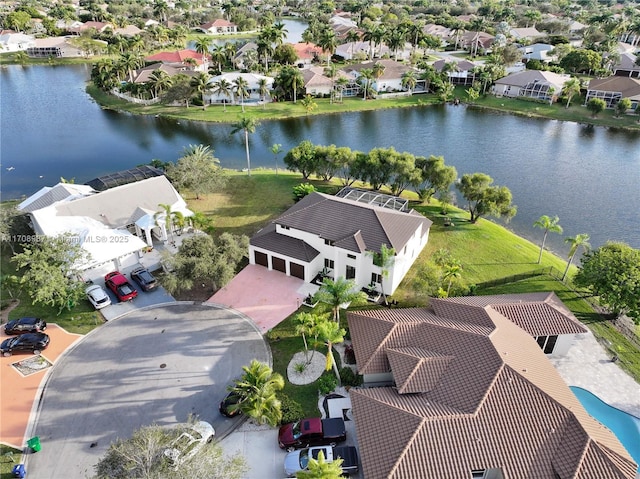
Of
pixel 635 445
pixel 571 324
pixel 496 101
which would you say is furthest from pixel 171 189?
pixel 496 101

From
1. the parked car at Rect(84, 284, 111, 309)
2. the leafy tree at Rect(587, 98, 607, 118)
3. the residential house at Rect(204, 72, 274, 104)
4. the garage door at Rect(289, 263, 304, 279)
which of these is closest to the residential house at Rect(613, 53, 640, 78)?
the leafy tree at Rect(587, 98, 607, 118)

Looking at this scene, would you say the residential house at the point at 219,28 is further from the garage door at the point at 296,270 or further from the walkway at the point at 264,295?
the garage door at the point at 296,270

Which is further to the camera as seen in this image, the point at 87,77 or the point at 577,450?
the point at 87,77

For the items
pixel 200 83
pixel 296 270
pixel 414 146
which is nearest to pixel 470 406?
pixel 296 270

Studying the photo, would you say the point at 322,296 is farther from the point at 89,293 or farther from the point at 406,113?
the point at 406,113

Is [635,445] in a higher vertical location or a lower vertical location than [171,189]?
lower
